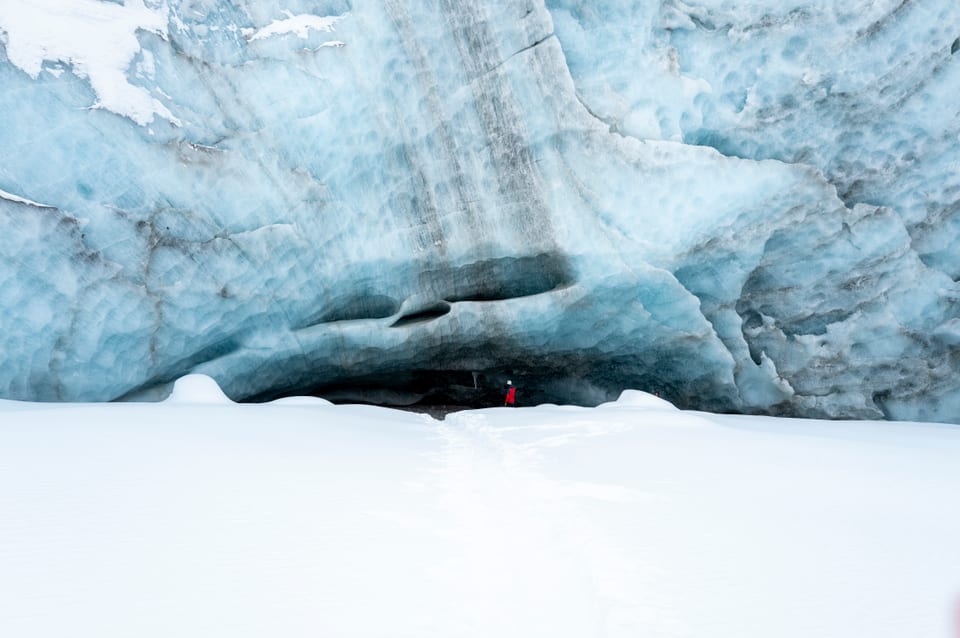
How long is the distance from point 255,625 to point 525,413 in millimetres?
3493

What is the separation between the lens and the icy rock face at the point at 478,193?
161 inches

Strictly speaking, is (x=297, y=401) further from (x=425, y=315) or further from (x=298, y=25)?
(x=298, y=25)

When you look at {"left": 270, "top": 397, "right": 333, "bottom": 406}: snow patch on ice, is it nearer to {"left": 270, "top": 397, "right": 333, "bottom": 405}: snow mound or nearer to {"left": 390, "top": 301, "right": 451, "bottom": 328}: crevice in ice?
{"left": 270, "top": 397, "right": 333, "bottom": 405}: snow mound

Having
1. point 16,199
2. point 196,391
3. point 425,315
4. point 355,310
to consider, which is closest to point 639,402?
point 425,315

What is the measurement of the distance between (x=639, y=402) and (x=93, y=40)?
15.2 ft

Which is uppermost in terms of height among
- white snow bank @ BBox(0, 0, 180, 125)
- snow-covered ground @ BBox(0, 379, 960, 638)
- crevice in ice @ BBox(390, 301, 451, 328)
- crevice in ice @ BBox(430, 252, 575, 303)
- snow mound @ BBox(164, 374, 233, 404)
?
white snow bank @ BBox(0, 0, 180, 125)

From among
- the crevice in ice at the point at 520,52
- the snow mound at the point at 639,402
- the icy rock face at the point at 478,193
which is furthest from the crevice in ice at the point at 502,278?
the crevice in ice at the point at 520,52

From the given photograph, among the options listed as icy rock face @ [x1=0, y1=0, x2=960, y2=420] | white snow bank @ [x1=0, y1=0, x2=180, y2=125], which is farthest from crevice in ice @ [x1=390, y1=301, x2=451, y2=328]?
white snow bank @ [x1=0, y1=0, x2=180, y2=125]

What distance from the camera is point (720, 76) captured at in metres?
4.92

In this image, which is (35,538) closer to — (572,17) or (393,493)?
(393,493)

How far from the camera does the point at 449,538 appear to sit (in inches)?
62.5

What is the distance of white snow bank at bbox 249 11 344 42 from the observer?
4.48m

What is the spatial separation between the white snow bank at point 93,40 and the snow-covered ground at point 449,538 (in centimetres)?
237

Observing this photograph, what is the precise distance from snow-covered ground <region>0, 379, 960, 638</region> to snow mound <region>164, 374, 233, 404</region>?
133 cm
